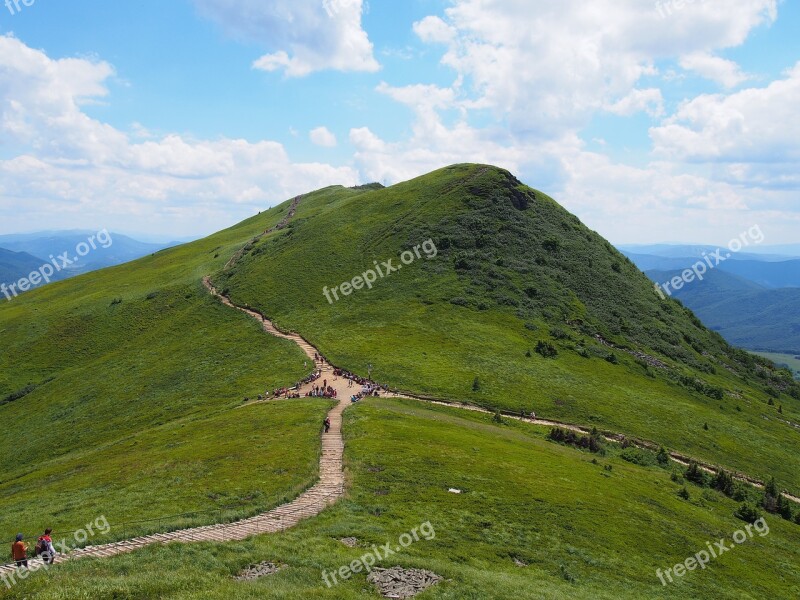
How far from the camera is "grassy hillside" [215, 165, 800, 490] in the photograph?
64.6m

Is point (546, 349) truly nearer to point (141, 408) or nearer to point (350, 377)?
point (350, 377)

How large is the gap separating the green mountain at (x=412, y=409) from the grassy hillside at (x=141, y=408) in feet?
1.27

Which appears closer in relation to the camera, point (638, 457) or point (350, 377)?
point (638, 457)

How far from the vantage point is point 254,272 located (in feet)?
371

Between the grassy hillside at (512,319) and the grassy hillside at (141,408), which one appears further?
the grassy hillside at (512,319)

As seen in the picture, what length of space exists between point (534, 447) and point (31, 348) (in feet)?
311

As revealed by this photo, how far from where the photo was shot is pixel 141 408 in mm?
67312

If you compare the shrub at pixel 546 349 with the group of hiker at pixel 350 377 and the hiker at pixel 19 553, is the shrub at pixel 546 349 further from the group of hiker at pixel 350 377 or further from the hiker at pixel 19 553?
the hiker at pixel 19 553

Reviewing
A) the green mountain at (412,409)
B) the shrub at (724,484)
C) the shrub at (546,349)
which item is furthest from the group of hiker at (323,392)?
the shrub at (724,484)

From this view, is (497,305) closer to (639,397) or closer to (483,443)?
(639,397)

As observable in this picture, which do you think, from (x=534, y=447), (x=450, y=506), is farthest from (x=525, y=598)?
(x=534, y=447)

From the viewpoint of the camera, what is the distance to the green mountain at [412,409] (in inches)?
1132

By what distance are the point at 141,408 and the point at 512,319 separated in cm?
5889

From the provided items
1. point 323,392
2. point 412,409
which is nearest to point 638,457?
point 412,409
